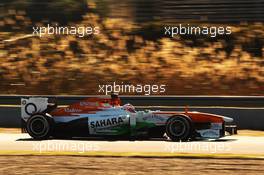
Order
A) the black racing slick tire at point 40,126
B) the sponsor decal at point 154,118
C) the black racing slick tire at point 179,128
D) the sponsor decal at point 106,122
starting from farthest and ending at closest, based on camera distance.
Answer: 1. the black racing slick tire at point 40,126
2. the sponsor decal at point 106,122
3. the sponsor decal at point 154,118
4. the black racing slick tire at point 179,128

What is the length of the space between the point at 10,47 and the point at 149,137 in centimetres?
1538

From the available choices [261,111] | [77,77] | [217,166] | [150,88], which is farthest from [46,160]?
[77,77]

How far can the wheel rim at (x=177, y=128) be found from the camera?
483 inches

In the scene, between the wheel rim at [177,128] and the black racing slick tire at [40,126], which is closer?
the wheel rim at [177,128]

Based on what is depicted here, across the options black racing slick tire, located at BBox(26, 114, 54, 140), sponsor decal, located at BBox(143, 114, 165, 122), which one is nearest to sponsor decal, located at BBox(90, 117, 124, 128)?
sponsor decal, located at BBox(143, 114, 165, 122)

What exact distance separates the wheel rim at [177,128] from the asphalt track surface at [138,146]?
25cm

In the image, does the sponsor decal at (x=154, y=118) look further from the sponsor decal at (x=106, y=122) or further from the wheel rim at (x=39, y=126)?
the wheel rim at (x=39, y=126)

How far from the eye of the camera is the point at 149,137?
12.9 metres

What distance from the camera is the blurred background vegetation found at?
906 inches

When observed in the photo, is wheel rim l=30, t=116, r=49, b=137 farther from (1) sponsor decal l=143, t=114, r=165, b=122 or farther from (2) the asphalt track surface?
(1) sponsor decal l=143, t=114, r=165, b=122

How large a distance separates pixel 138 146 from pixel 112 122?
42.0 inches

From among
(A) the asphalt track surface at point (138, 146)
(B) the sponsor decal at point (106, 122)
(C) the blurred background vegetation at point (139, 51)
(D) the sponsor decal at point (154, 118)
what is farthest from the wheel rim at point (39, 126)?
(C) the blurred background vegetation at point (139, 51)

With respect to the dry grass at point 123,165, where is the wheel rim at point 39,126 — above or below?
above

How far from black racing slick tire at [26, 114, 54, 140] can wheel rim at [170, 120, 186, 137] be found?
248 cm
